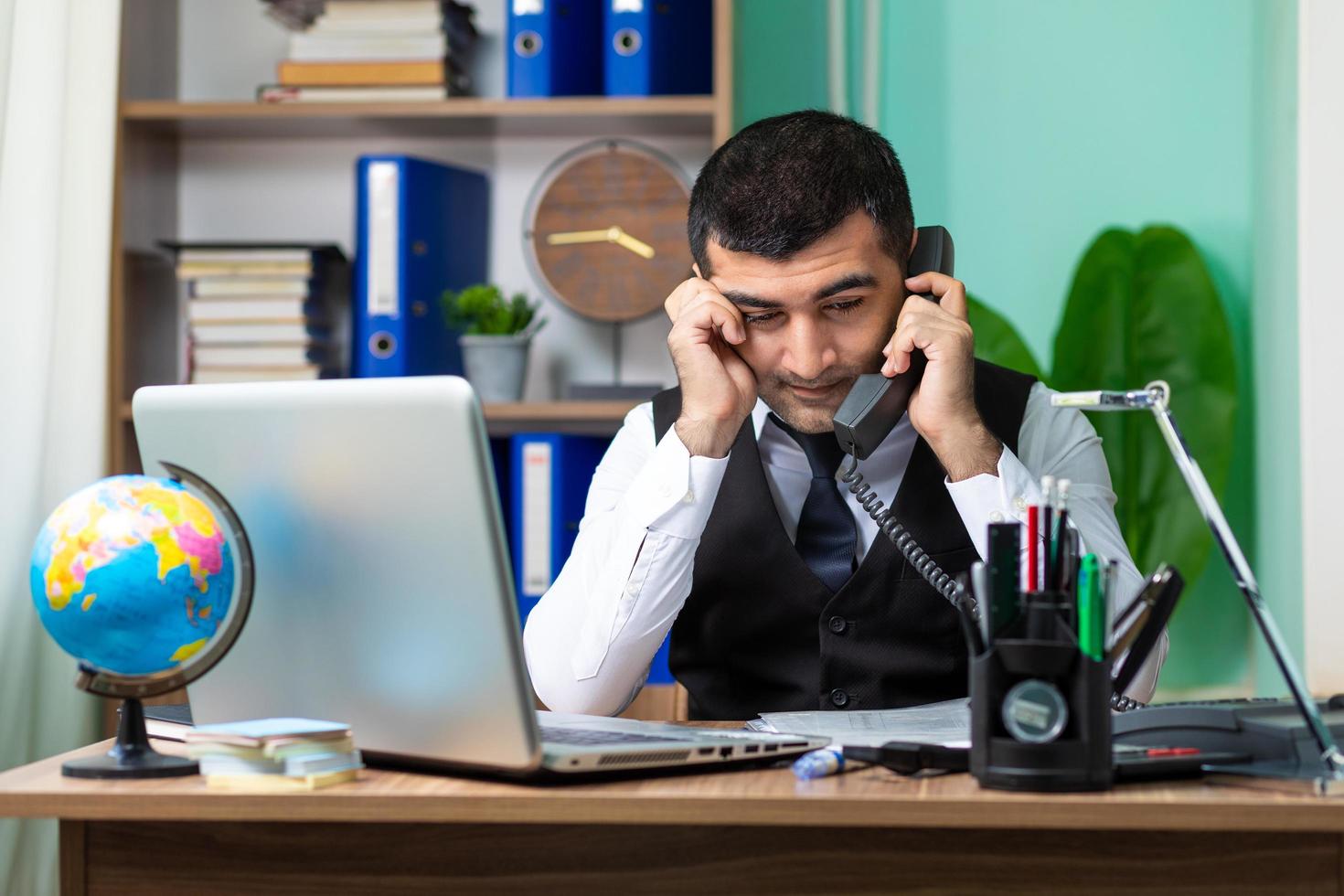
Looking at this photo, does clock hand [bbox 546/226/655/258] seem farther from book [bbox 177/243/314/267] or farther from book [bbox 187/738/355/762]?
book [bbox 187/738/355/762]

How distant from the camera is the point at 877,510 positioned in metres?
1.52

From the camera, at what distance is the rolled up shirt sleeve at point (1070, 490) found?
143cm

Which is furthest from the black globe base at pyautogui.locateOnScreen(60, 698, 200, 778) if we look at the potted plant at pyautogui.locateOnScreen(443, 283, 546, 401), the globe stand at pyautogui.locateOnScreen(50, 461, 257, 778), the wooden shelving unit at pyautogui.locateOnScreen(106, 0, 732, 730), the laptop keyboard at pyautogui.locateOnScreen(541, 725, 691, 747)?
the potted plant at pyautogui.locateOnScreen(443, 283, 546, 401)

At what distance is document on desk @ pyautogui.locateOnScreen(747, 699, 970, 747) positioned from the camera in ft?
3.54

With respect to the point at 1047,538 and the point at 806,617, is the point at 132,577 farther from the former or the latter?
the point at 806,617

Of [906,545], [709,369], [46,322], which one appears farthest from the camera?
[46,322]

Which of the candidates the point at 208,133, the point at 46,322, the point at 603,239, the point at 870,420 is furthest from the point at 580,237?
the point at 870,420

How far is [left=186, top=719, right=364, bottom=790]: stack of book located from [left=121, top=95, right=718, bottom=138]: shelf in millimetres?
1625

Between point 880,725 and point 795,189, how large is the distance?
69 centimetres

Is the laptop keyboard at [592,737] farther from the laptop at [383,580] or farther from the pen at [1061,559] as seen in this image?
the pen at [1061,559]

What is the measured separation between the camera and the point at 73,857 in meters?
0.98

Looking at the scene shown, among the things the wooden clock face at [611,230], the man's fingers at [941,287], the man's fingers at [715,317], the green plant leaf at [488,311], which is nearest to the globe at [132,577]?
the man's fingers at [715,317]

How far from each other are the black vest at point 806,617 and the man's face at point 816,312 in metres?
0.12

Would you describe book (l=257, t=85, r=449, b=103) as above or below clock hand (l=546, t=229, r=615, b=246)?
above
